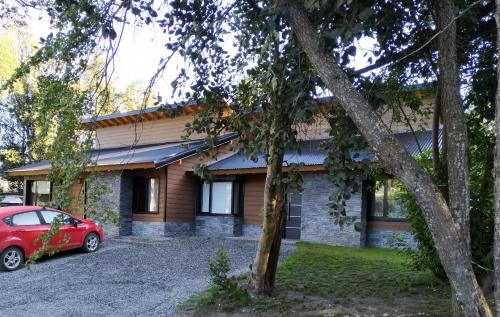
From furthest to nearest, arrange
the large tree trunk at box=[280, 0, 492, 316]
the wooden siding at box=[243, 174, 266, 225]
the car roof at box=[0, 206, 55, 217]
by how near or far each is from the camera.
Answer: the wooden siding at box=[243, 174, 266, 225] < the car roof at box=[0, 206, 55, 217] < the large tree trunk at box=[280, 0, 492, 316]

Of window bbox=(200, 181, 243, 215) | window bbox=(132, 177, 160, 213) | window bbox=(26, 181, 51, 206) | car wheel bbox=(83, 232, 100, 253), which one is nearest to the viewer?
car wheel bbox=(83, 232, 100, 253)

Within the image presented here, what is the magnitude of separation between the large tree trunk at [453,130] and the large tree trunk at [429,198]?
0.69ft

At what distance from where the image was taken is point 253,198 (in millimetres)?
18266

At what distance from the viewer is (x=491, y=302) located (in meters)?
7.02

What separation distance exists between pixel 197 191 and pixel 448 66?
15.3 metres

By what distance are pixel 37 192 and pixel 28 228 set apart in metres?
11.7

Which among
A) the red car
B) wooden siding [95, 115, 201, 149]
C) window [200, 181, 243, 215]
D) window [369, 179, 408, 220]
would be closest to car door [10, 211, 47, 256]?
the red car

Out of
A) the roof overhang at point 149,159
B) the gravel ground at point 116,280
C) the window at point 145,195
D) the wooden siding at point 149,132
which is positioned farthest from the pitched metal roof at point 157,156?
the gravel ground at point 116,280

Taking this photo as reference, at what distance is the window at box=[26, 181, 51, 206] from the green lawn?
606 inches

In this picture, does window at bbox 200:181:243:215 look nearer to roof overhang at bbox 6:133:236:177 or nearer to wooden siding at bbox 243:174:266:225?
wooden siding at bbox 243:174:266:225

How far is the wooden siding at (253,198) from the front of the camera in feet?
59.3

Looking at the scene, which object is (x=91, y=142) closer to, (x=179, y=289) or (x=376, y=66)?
(x=376, y=66)

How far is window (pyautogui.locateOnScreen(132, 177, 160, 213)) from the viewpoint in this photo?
1866cm

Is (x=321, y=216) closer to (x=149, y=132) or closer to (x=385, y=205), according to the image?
(x=385, y=205)
